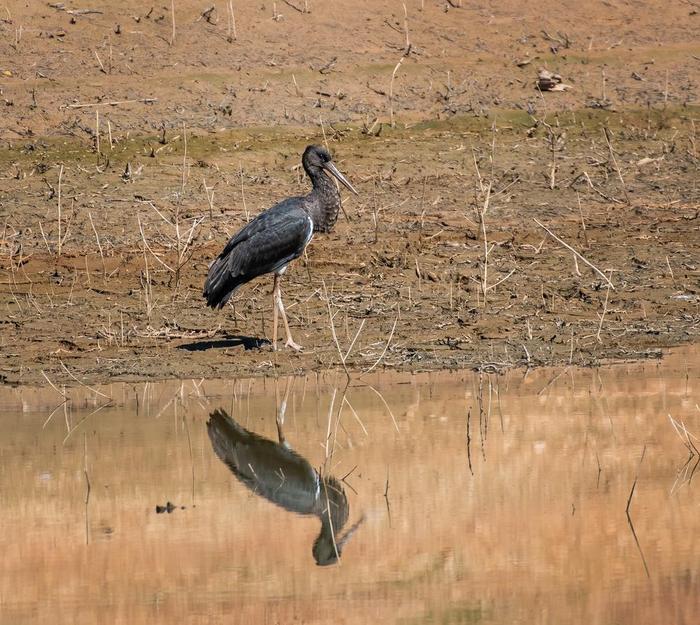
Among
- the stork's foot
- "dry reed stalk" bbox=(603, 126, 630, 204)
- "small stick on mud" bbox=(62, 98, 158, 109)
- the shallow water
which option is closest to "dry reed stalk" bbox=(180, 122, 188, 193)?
"small stick on mud" bbox=(62, 98, 158, 109)

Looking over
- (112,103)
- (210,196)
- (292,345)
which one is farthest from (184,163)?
(292,345)

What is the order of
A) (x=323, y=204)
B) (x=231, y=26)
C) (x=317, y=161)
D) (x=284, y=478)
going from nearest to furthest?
(x=284, y=478), (x=323, y=204), (x=317, y=161), (x=231, y=26)

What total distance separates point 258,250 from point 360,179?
4.95 m

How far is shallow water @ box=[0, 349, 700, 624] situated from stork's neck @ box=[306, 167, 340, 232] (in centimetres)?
157

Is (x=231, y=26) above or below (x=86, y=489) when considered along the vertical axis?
above

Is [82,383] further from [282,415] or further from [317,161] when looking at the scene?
[317,161]

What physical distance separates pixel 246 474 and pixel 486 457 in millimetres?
1167

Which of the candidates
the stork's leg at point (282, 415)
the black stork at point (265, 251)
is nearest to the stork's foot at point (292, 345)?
the black stork at point (265, 251)

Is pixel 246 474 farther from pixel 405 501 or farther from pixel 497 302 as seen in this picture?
pixel 497 302

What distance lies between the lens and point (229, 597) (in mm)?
5680

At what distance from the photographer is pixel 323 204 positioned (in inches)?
434

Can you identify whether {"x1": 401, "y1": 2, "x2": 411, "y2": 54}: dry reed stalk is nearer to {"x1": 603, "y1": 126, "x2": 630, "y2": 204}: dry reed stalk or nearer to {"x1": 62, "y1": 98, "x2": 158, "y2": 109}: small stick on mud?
{"x1": 603, "y1": 126, "x2": 630, "y2": 204}: dry reed stalk

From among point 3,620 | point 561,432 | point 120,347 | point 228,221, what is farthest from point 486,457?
point 228,221

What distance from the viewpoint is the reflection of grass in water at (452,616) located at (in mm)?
5395
